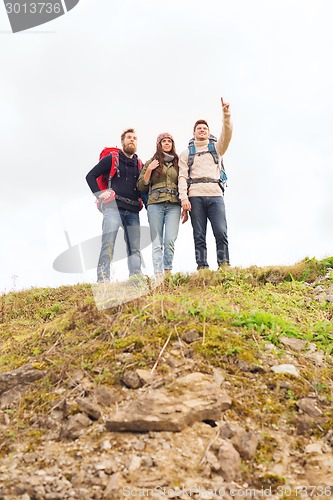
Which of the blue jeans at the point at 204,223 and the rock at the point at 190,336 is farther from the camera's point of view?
the blue jeans at the point at 204,223

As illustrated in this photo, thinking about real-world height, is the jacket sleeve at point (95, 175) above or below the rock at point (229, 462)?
above

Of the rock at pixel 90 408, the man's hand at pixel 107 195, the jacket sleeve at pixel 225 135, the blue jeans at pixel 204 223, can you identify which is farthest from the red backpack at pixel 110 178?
the rock at pixel 90 408

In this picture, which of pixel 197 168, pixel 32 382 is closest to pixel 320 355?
pixel 32 382

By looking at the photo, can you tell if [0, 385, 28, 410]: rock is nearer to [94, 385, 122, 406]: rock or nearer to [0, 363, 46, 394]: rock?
[0, 363, 46, 394]: rock

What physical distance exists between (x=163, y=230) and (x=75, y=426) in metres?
4.96

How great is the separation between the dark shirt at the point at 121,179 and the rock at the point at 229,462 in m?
5.46

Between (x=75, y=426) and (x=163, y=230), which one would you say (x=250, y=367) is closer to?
(x=75, y=426)

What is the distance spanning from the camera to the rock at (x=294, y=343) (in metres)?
4.92

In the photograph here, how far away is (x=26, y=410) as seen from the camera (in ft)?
13.6

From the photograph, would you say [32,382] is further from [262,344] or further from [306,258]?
[306,258]

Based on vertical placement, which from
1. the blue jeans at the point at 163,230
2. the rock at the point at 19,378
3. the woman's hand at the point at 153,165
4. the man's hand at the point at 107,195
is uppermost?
the woman's hand at the point at 153,165

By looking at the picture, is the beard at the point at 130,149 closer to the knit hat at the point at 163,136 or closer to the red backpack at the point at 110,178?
the red backpack at the point at 110,178

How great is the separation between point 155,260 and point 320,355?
374cm

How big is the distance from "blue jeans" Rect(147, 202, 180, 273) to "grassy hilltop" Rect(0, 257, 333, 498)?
179cm
